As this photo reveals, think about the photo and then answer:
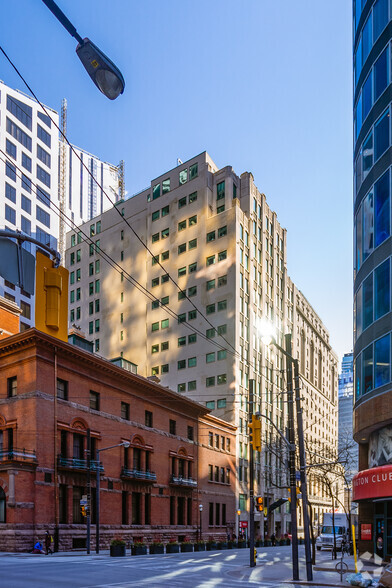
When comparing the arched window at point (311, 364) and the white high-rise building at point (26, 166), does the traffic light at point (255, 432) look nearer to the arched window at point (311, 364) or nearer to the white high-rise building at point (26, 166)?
the white high-rise building at point (26, 166)

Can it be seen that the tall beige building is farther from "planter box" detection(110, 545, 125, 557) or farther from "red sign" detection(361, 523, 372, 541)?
"red sign" detection(361, 523, 372, 541)

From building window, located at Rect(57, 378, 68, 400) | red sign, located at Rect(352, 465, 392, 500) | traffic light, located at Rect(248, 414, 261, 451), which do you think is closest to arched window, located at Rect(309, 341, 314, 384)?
building window, located at Rect(57, 378, 68, 400)

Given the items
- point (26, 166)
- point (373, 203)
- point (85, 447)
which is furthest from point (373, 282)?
point (26, 166)

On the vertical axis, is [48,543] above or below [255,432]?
below

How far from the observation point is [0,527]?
41594 mm

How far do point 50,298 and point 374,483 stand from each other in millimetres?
27764

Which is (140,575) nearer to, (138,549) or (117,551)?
(117,551)

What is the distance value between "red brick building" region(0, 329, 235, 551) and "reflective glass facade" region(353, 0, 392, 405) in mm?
22465

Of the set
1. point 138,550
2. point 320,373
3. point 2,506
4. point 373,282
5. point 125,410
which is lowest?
point 138,550

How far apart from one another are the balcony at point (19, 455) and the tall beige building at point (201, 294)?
3371 cm

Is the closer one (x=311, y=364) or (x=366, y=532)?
(x=366, y=532)

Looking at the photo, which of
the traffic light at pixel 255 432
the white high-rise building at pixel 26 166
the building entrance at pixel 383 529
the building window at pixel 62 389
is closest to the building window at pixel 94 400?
the building window at pixel 62 389

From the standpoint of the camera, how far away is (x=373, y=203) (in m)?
32.7

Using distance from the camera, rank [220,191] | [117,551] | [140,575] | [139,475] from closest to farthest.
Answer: [140,575]
[117,551]
[139,475]
[220,191]
